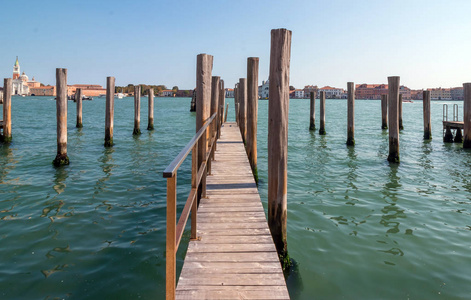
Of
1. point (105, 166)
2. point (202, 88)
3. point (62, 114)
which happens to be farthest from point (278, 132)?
point (62, 114)

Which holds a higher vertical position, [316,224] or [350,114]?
[350,114]

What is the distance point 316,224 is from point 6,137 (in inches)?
553

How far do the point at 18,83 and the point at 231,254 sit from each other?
190 metres

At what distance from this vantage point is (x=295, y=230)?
18.6 ft

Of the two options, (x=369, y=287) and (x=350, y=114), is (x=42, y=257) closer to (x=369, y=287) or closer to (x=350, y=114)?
(x=369, y=287)

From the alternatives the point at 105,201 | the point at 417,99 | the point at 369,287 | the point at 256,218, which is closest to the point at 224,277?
the point at 256,218

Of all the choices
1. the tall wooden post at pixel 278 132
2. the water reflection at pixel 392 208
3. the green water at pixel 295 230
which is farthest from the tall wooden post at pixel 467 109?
the tall wooden post at pixel 278 132

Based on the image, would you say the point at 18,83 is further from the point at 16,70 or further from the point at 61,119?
the point at 61,119

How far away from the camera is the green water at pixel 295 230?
3951 millimetres

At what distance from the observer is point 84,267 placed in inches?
168

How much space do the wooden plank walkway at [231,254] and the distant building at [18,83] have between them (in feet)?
607

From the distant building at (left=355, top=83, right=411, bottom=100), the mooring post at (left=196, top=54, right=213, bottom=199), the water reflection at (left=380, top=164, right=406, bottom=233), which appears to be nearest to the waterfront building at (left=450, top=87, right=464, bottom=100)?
the distant building at (left=355, top=83, right=411, bottom=100)

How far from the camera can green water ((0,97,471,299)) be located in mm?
3951

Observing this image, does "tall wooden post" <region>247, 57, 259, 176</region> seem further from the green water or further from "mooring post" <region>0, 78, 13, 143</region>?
"mooring post" <region>0, 78, 13, 143</region>
